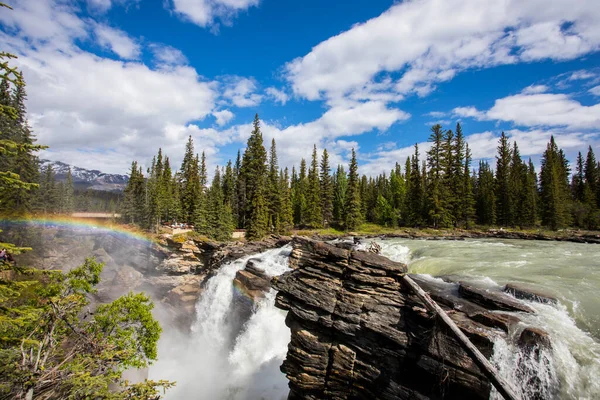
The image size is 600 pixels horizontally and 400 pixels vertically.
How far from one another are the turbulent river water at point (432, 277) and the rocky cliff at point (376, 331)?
34.5 inches

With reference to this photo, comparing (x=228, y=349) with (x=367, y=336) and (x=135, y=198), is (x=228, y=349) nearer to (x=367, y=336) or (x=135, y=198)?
(x=367, y=336)

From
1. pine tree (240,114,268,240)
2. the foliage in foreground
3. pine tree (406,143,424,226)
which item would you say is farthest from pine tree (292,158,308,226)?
the foliage in foreground

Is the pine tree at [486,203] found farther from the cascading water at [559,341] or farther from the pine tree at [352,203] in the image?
the cascading water at [559,341]

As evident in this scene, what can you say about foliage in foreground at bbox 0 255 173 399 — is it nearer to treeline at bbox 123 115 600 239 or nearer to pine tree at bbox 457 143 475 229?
treeline at bbox 123 115 600 239

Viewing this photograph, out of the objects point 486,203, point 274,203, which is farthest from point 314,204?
point 486,203

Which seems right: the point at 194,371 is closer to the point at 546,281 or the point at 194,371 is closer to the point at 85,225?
the point at 546,281

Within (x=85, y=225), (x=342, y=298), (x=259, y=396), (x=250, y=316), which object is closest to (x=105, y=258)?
(x=85, y=225)

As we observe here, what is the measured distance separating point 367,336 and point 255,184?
4296 cm

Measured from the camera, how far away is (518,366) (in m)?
8.45

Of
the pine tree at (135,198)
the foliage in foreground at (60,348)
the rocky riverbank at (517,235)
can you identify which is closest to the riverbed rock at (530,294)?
the foliage in foreground at (60,348)

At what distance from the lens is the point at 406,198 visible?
225 ft

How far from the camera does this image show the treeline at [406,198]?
168 ft

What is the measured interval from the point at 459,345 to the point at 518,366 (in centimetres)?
163

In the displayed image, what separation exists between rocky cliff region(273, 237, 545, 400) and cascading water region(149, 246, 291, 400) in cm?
732
